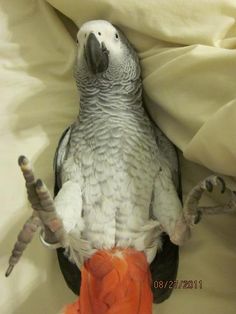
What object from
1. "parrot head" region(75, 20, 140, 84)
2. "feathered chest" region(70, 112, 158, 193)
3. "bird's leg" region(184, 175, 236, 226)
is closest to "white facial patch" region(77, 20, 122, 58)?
"parrot head" region(75, 20, 140, 84)

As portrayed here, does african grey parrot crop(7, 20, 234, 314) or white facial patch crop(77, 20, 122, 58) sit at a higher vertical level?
white facial patch crop(77, 20, 122, 58)

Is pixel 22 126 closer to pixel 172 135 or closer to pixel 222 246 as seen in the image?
pixel 172 135

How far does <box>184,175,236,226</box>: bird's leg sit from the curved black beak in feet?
1.14

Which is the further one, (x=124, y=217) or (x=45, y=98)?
(x=45, y=98)

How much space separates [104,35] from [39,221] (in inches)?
17.1

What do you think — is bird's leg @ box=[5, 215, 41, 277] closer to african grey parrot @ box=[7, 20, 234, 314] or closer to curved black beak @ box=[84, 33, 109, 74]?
african grey parrot @ box=[7, 20, 234, 314]

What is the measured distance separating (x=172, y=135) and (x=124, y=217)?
214mm

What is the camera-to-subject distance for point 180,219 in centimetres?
88

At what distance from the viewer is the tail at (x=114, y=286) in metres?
0.80

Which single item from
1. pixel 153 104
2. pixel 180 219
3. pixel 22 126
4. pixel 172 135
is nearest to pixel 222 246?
pixel 180 219

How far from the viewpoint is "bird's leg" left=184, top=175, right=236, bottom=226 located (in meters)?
0.83

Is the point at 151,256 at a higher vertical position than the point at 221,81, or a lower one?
lower

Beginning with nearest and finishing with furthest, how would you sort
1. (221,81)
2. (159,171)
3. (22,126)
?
(221,81), (159,171), (22,126)
